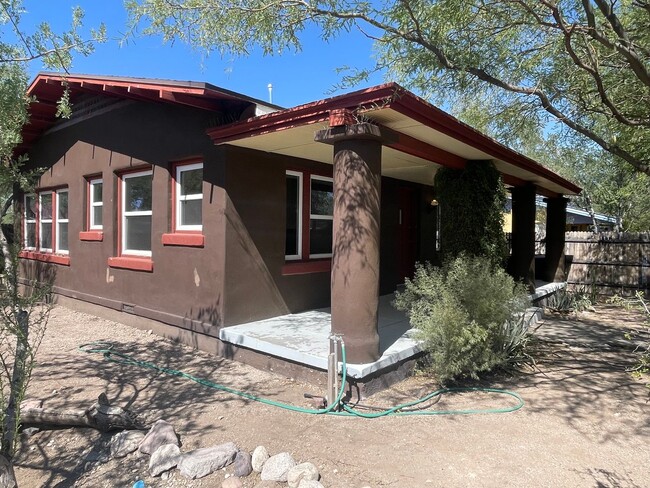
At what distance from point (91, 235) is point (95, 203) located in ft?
2.19

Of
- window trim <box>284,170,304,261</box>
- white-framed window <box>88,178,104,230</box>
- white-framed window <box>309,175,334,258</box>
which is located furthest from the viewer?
white-framed window <box>88,178,104,230</box>

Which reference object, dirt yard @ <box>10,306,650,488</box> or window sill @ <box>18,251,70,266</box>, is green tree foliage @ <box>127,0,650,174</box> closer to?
dirt yard @ <box>10,306,650,488</box>

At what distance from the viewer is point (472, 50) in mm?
5445

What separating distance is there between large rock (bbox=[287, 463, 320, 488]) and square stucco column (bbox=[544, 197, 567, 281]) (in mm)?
10130

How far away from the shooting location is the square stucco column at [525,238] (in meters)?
8.78

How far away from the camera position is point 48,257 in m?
9.77

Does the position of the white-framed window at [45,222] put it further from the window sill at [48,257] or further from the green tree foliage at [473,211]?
the green tree foliage at [473,211]

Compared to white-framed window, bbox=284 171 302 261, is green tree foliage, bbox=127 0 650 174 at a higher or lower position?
higher

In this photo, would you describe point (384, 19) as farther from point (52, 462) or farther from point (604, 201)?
point (604, 201)

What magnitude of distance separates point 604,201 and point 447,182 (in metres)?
16.3

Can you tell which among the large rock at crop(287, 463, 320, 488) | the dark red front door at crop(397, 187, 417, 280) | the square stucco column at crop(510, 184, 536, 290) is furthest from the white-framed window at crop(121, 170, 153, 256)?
the square stucco column at crop(510, 184, 536, 290)

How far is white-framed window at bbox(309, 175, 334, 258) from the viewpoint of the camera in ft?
23.9

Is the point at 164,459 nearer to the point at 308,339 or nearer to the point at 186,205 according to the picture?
the point at 308,339

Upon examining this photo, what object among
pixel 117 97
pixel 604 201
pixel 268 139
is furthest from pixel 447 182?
pixel 604 201
